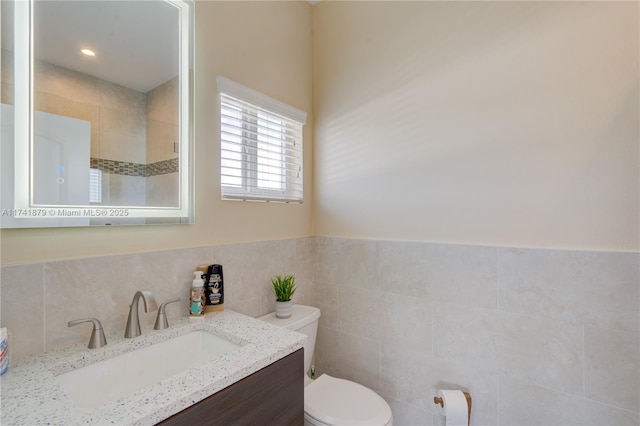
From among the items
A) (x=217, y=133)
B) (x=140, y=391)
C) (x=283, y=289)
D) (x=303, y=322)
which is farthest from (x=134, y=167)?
(x=303, y=322)

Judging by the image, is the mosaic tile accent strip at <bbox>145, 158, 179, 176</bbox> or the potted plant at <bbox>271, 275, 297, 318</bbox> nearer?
the mosaic tile accent strip at <bbox>145, 158, 179, 176</bbox>

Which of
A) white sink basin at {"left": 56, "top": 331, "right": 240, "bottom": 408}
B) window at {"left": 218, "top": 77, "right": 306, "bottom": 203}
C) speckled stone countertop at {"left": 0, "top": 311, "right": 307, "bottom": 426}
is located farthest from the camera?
window at {"left": 218, "top": 77, "right": 306, "bottom": 203}

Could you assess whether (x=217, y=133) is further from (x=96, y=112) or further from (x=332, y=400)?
(x=332, y=400)

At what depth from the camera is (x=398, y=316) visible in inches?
61.6

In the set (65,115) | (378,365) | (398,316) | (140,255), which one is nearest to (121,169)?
(65,115)

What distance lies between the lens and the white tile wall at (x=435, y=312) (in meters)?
0.98

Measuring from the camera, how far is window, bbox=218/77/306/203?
144 centimetres

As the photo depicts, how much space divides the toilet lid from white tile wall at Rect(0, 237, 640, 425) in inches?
10.0

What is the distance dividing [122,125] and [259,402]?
1097 millimetres

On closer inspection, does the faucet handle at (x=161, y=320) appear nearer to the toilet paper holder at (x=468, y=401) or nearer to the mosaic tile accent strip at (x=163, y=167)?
the mosaic tile accent strip at (x=163, y=167)

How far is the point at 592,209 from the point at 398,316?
974 mm

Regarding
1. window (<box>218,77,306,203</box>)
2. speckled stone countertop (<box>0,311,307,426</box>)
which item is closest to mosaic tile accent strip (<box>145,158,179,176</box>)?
window (<box>218,77,306,203</box>)

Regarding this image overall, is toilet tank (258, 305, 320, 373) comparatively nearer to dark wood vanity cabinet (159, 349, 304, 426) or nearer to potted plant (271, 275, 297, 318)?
potted plant (271, 275, 297, 318)

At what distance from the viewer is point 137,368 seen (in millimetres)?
972
